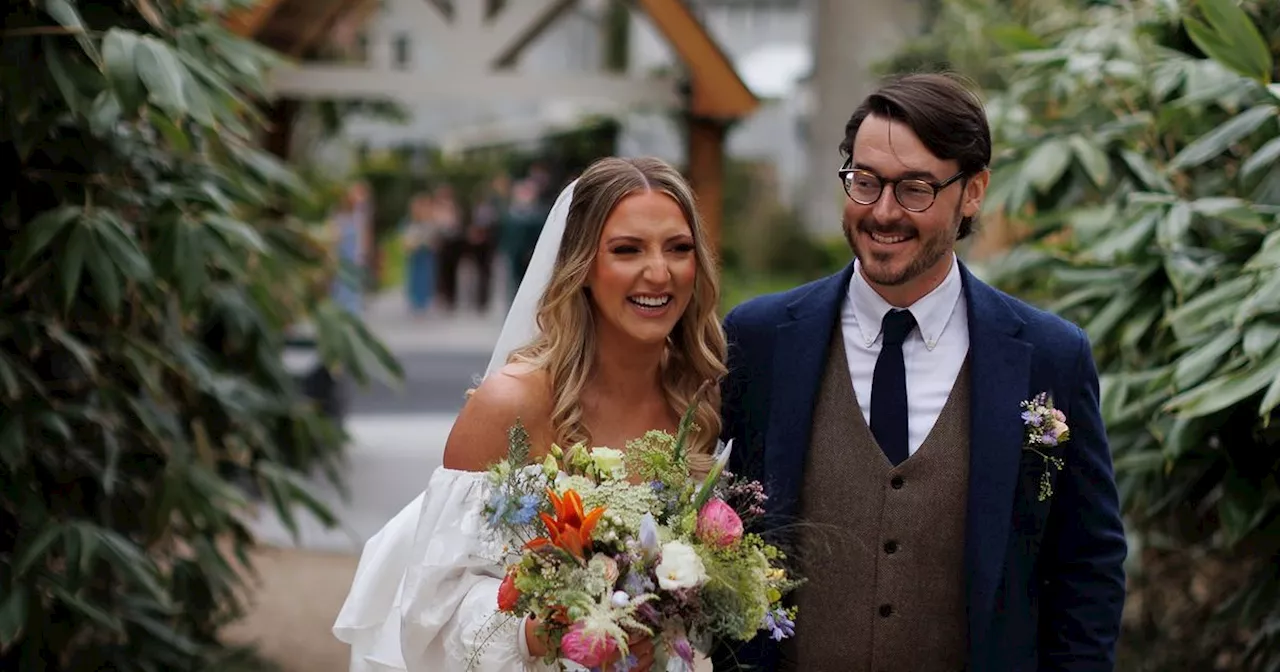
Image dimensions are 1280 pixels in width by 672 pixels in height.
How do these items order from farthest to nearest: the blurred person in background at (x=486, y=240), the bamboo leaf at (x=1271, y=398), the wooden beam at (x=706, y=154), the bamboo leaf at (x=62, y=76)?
1. the blurred person in background at (x=486, y=240)
2. the wooden beam at (x=706, y=154)
3. the bamboo leaf at (x=62, y=76)
4. the bamboo leaf at (x=1271, y=398)

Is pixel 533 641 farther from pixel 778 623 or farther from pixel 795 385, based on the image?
pixel 795 385

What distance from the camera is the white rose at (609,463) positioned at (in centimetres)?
280

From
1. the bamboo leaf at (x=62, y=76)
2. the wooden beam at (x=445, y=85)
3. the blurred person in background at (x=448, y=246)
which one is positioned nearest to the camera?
the bamboo leaf at (x=62, y=76)

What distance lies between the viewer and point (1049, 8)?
24.6 feet

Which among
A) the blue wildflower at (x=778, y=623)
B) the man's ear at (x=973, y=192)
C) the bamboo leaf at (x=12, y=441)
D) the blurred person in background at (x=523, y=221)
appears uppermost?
the man's ear at (x=973, y=192)

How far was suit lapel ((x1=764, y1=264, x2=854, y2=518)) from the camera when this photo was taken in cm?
296

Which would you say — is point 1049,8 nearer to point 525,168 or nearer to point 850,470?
point 850,470

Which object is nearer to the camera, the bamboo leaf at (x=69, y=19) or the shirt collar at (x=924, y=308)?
the shirt collar at (x=924, y=308)

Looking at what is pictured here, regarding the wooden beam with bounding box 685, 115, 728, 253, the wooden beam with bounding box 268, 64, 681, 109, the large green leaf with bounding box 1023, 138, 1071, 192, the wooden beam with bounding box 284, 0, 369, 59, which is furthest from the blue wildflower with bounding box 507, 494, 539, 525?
the wooden beam with bounding box 284, 0, 369, 59

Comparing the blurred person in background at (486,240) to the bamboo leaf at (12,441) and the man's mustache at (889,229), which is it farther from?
the man's mustache at (889,229)

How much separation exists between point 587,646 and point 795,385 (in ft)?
2.28

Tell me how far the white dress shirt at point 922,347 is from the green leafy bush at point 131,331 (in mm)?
2071

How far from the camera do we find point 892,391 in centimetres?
297

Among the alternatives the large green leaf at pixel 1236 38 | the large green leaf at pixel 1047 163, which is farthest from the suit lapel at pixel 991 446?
the large green leaf at pixel 1047 163
